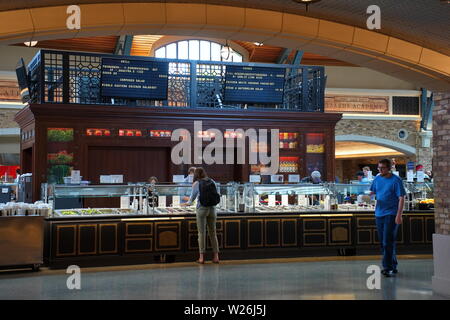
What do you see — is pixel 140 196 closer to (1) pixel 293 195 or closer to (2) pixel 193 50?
(1) pixel 293 195

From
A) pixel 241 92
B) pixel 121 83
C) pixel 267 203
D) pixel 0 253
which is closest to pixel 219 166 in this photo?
pixel 241 92

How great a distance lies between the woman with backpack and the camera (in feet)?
25.8

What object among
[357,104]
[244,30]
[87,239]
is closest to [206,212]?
[87,239]

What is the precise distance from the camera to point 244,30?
553 centimetres

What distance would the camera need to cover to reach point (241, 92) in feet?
41.8

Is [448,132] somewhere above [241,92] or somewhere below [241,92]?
below

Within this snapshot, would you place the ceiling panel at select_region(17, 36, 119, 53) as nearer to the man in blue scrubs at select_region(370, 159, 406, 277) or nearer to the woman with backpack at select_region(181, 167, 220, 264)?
the woman with backpack at select_region(181, 167, 220, 264)

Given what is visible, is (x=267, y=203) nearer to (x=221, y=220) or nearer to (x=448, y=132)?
(x=221, y=220)

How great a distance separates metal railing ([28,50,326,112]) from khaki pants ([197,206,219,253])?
16.3ft

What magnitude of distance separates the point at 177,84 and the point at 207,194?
5.43 meters

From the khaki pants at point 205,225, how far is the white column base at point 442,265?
319cm

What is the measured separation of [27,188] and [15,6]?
7446 millimetres
